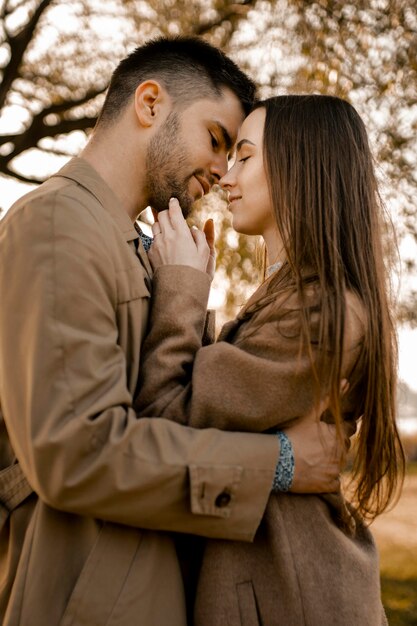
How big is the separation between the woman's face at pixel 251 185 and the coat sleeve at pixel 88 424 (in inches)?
28.0

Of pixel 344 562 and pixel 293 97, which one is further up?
pixel 293 97

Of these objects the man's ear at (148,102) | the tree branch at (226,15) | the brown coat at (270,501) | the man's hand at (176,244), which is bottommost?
the brown coat at (270,501)

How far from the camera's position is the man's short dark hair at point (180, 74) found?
2.81 metres

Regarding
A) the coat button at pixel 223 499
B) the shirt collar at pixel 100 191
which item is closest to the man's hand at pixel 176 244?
the shirt collar at pixel 100 191

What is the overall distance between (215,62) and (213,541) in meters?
1.83

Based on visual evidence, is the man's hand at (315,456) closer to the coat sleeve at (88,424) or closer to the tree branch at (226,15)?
the coat sleeve at (88,424)

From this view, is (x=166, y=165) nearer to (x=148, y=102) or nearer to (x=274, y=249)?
(x=148, y=102)

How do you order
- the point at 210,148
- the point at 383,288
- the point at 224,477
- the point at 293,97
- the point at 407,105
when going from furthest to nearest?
the point at 407,105 < the point at 210,148 < the point at 293,97 < the point at 383,288 < the point at 224,477

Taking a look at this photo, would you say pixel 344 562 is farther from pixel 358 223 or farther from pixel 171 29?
pixel 171 29

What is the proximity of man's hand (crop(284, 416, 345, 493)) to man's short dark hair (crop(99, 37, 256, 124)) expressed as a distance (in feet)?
4.39

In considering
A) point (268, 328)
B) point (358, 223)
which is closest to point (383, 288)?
point (358, 223)

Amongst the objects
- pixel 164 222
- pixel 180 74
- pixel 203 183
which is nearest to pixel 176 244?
pixel 164 222

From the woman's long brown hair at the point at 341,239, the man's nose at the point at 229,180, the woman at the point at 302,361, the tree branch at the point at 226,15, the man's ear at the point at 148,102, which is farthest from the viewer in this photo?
the tree branch at the point at 226,15

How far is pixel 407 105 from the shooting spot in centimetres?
562
